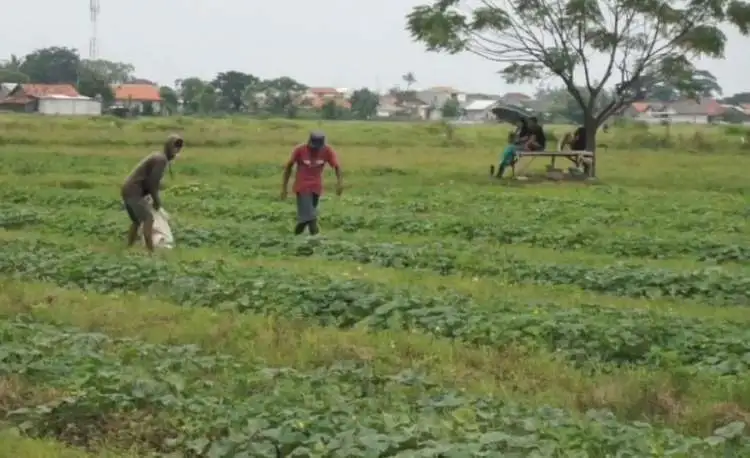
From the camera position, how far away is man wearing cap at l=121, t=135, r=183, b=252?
45.4ft

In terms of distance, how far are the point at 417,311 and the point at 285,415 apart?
397cm

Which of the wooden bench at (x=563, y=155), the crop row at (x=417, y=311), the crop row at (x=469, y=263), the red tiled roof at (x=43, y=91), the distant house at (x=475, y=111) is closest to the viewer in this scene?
the crop row at (x=417, y=311)

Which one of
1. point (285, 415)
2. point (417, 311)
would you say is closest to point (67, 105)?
point (417, 311)

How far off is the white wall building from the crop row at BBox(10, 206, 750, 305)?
59.8 metres

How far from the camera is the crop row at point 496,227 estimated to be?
49.9 feet

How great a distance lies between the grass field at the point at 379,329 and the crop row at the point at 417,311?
3 cm

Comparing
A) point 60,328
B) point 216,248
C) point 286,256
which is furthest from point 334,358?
point 216,248

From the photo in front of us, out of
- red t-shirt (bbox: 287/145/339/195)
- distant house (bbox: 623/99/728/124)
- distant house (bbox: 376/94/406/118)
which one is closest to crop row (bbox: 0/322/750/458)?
red t-shirt (bbox: 287/145/339/195)

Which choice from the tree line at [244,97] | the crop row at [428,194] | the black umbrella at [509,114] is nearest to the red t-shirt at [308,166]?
the crop row at [428,194]

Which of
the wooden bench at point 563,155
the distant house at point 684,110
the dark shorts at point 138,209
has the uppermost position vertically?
the distant house at point 684,110

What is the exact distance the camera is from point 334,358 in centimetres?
880

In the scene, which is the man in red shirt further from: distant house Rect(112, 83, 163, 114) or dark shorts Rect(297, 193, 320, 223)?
distant house Rect(112, 83, 163, 114)

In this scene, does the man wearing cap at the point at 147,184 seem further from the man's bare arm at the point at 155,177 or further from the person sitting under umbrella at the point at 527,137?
the person sitting under umbrella at the point at 527,137

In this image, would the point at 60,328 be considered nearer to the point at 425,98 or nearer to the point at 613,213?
the point at 613,213
